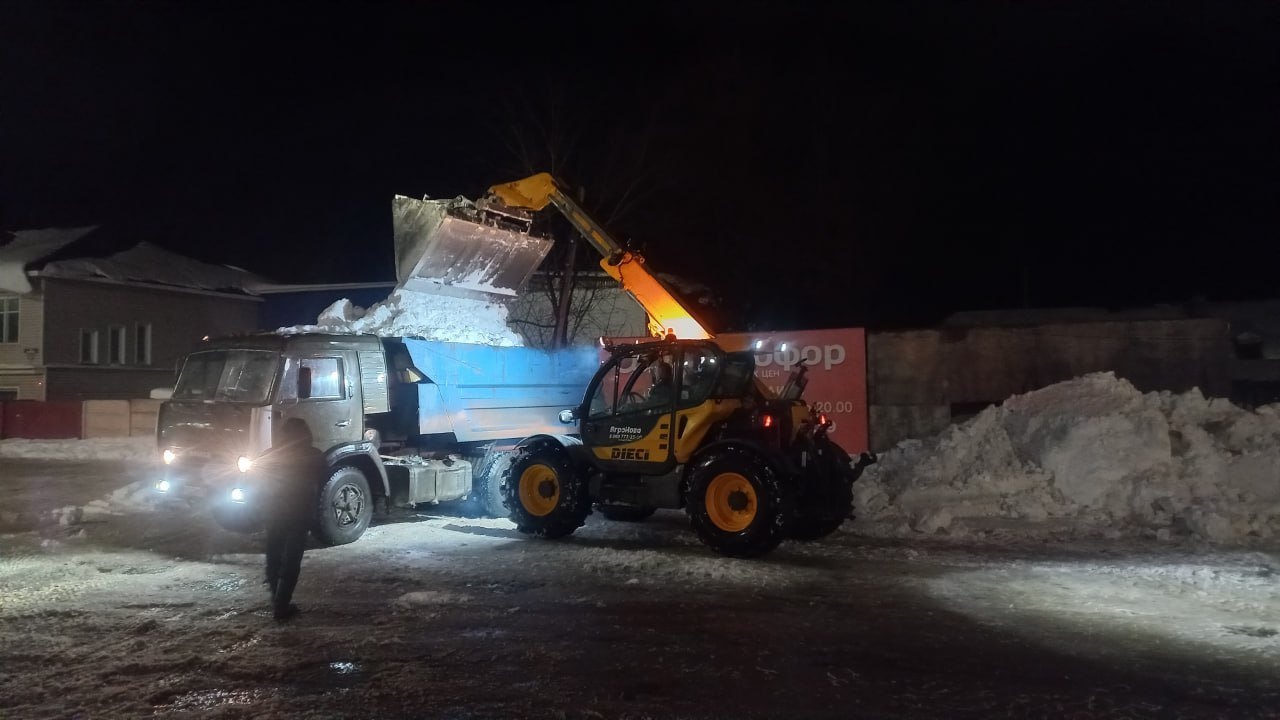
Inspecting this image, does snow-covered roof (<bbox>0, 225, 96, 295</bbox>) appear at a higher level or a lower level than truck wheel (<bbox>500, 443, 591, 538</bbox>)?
higher

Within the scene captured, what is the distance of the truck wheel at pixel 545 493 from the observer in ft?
36.2

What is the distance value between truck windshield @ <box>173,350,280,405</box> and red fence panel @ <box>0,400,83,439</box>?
700 inches

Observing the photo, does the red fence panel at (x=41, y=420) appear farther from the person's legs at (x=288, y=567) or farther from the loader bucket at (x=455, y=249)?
the person's legs at (x=288, y=567)

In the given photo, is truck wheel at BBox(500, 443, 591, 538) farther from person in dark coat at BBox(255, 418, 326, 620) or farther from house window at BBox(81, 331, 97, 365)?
house window at BBox(81, 331, 97, 365)

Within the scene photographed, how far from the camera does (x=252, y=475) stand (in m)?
10.3

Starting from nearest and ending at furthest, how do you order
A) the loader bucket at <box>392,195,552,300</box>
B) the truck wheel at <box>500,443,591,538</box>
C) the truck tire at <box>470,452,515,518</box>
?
the truck wheel at <box>500,443,591,538</box>
the truck tire at <box>470,452,515,518</box>
the loader bucket at <box>392,195,552,300</box>

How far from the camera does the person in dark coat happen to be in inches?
325

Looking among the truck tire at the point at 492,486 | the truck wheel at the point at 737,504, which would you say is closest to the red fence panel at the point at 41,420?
the truck tire at the point at 492,486

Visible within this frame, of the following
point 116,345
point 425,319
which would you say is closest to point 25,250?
point 116,345

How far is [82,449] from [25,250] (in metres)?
11.2

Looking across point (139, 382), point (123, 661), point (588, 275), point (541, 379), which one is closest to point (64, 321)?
point (139, 382)

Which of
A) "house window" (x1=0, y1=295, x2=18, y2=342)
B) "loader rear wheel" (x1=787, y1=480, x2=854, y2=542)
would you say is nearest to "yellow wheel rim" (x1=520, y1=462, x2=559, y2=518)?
"loader rear wheel" (x1=787, y1=480, x2=854, y2=542)

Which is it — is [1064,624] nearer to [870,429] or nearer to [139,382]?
[870,429]

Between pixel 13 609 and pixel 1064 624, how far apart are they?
335 inches
